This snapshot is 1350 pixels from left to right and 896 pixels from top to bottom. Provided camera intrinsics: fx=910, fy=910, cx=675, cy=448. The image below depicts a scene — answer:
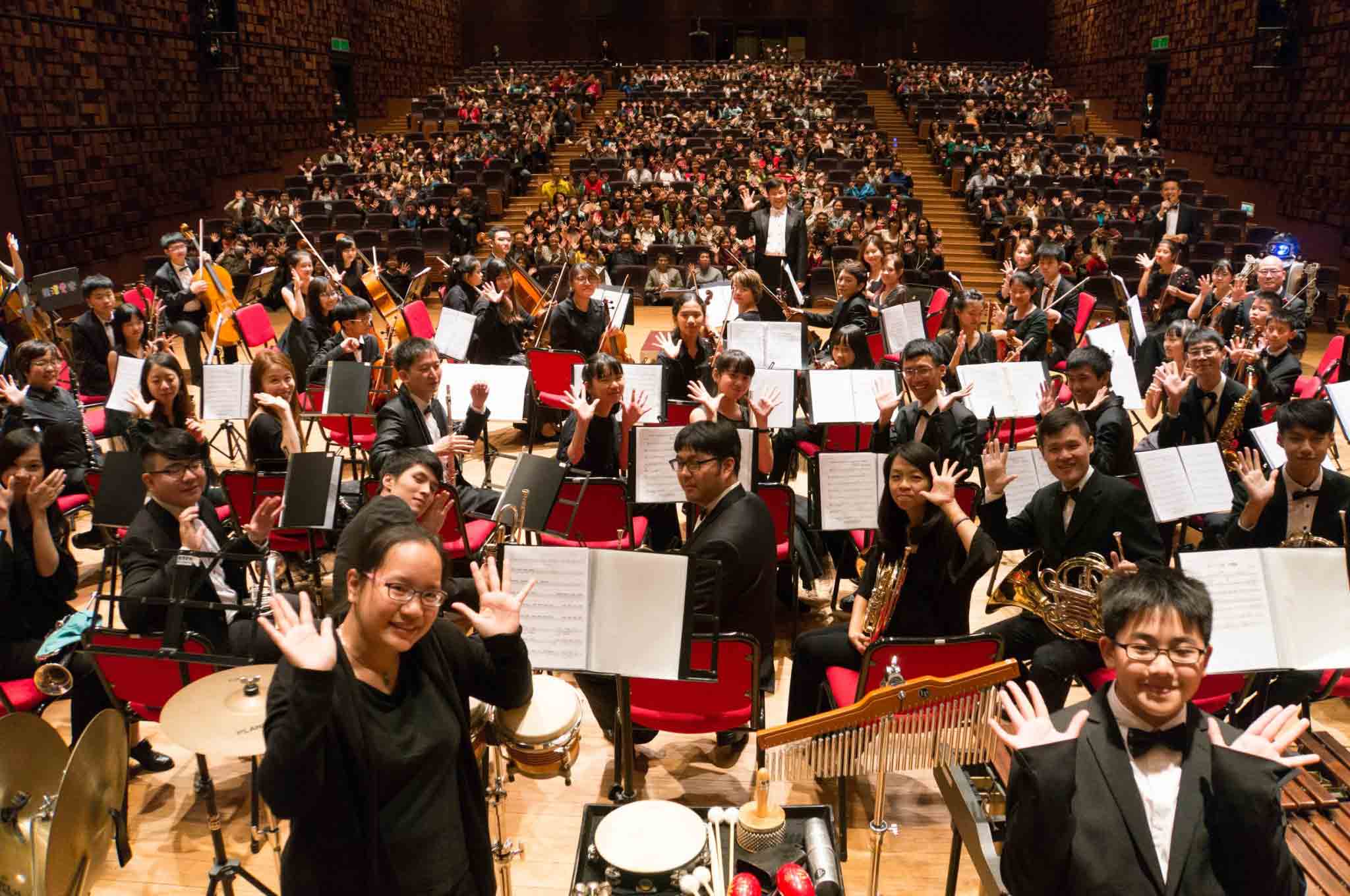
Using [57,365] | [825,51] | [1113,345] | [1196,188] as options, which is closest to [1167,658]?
[1113,345]

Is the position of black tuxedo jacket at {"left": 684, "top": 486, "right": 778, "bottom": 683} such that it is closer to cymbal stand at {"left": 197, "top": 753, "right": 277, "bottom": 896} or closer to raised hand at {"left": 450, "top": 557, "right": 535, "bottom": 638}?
raised hand at {"left": 450, "top": 557, "right": 535, "bottom": 638}

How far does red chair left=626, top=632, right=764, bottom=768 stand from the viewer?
2986mm

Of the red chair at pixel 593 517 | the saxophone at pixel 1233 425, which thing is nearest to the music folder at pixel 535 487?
the red chair at pixel 593 517

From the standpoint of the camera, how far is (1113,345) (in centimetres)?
594

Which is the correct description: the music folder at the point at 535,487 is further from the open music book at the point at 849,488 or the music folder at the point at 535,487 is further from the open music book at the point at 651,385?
the open music book at the point at 651,385

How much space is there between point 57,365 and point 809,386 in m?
4.44

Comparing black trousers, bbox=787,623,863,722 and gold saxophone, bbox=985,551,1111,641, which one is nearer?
gold saxophone, bbox=985,551,1111,641

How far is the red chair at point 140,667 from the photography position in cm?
287

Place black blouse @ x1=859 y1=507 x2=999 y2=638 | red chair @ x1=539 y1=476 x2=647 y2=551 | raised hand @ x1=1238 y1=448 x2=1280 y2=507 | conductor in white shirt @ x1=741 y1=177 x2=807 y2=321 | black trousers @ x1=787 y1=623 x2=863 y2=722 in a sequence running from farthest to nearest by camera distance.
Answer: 1. conductor in white shirt @ x1=741 y1=177 x2=807 y2=321
2. red chair @ x1=539 y1=476 x2=647 y2=551
3. raised hand @ x1=1238 y1=448 x2=1280 y2=507
4. black trousers @ x1=787 y1=623 x2=863 y2=722
5. black blouse @ x1=859 y1=507 x2=999 y2=638

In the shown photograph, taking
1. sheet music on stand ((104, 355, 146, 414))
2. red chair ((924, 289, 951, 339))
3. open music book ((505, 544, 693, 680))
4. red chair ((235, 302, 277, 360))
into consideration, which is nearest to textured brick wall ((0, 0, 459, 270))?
red chair ((235, 302, 277, 360))

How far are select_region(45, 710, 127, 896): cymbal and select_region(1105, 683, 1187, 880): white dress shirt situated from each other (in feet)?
7.25

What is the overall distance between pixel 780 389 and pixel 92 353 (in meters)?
4.94

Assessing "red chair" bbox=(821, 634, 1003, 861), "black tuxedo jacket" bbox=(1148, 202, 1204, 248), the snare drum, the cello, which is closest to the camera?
the snare drum

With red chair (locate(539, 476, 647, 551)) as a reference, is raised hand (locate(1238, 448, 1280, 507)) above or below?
above
